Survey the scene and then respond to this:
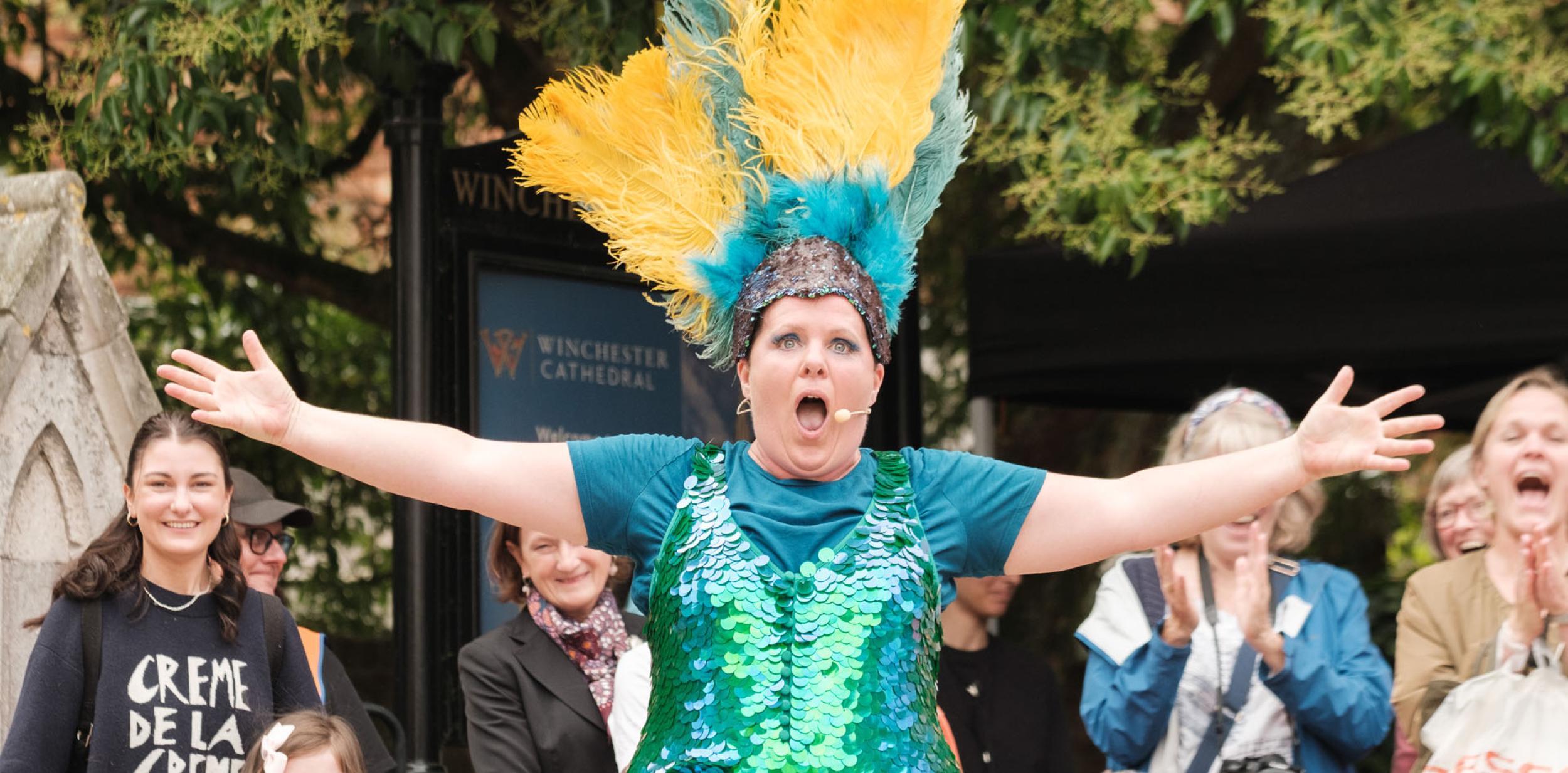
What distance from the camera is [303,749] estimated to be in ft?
12.1

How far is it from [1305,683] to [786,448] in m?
1.50

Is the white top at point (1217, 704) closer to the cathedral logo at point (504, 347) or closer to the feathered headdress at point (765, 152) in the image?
the feathered headdress at point (765, 152)

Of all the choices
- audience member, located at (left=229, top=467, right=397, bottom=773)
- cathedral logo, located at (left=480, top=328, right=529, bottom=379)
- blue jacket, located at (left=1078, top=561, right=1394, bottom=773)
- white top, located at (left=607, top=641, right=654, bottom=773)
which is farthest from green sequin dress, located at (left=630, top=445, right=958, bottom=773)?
cathedral logo, located at (left=480, top=328, right=529, bottom=379)

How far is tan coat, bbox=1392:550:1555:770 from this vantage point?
13.1ft

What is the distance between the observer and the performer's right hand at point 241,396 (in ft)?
9.76

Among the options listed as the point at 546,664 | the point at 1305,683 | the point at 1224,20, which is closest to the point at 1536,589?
the point at 1305,683

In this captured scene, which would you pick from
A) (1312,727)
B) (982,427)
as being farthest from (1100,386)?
(1312,727)

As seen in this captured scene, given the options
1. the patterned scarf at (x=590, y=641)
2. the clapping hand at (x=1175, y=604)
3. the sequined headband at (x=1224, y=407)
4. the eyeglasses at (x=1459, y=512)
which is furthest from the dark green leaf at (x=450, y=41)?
the eyeglasses at (x=1459, y=512)

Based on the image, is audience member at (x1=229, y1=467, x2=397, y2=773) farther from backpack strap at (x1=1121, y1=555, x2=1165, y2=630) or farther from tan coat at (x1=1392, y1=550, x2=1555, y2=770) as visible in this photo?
tan coat at (x1=1392, y1=550, x2=1555, y2=770)

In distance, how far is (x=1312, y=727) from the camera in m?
4.16

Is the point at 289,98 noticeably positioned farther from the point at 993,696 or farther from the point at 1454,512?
the point at 1454,512

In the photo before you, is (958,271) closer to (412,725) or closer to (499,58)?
(499,58)

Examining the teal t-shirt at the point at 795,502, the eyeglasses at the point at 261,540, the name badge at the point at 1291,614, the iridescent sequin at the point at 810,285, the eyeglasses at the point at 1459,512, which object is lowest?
the name badge at the point at 1291,614

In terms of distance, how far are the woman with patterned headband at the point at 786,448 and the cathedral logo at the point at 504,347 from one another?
1.82 metres
